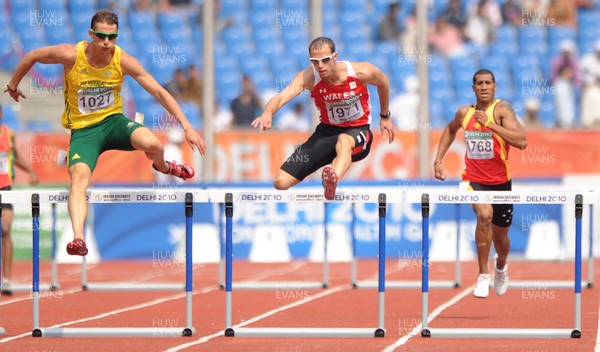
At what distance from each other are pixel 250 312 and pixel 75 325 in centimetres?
186

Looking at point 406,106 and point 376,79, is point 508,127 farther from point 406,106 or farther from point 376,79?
point 406,106

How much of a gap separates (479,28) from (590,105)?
3678 millimetres

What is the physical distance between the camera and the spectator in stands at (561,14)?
24766mm

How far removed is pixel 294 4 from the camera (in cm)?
2483

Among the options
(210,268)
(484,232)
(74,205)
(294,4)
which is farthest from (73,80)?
(294,4)

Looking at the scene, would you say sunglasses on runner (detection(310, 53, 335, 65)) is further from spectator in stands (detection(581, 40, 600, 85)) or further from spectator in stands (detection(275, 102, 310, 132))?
spectator in stands (detection(581, 40, 600, 85))

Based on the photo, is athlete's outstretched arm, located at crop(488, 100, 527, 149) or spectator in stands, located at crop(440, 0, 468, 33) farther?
spectator in stands, located at crop(440, 0, 468, 33)

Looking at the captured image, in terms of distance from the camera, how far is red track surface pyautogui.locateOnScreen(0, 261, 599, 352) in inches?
385

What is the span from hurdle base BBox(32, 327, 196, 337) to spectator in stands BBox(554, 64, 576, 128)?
42.6 feet

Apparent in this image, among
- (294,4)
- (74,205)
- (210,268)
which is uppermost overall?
(294,4)

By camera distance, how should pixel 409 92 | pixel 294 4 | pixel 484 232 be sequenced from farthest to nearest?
pixel 294 4
pixel 409 92
pixel 484 232

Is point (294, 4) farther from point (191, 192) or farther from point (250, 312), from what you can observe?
point (191, 192)

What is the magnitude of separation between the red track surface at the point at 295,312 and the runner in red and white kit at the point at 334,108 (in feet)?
4.74

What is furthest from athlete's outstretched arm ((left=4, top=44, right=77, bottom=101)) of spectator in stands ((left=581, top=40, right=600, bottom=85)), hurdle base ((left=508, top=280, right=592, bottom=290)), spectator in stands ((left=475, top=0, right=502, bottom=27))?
spectator in stands ((left=475, top=0, right=502, bottom=27))
